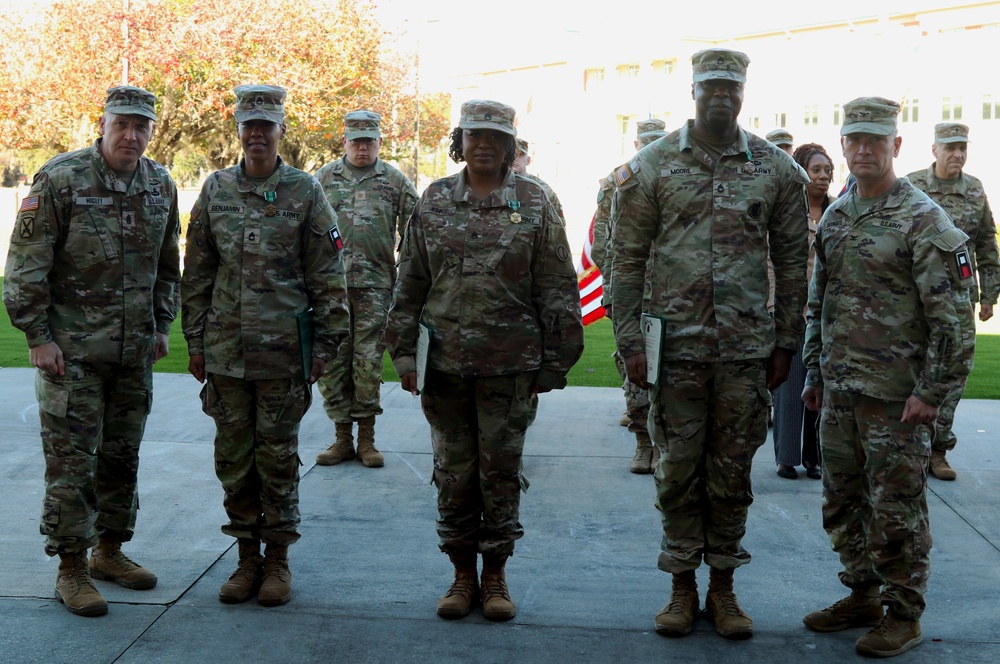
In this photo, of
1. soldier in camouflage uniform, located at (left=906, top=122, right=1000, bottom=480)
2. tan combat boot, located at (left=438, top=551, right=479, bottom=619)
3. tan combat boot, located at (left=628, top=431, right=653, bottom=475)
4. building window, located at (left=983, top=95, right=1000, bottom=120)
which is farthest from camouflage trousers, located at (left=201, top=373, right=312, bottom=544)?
building window, located at (left=983, top=95, right=1000, bottom=120)

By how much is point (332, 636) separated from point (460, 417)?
102 centimetres

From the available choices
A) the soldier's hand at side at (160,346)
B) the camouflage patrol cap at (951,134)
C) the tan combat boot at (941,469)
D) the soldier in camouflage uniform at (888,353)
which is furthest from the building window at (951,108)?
the soldier's hand at side at (160,346)

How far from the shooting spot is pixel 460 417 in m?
4.69

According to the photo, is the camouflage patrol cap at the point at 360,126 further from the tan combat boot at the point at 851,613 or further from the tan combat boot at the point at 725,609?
the tan combat boot at the point at 851,613

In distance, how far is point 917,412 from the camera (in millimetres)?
4133

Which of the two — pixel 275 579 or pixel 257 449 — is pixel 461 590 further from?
pixel 257 449

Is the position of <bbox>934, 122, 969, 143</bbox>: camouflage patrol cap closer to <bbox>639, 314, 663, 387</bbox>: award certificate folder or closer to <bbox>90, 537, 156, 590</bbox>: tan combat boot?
<bbox>639, 314, 663, 387</bbox>: award certificate folder

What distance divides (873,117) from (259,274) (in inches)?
101

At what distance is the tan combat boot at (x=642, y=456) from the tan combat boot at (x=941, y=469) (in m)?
1.72

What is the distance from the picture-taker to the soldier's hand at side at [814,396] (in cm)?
467

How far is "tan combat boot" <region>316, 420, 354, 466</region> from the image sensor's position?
7.17 metres

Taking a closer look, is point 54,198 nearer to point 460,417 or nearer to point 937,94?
point 460,417

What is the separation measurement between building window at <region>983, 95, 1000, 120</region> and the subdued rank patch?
2029 inches

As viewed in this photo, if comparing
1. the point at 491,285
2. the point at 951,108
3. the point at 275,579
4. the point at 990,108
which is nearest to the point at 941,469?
the point at 491,285
